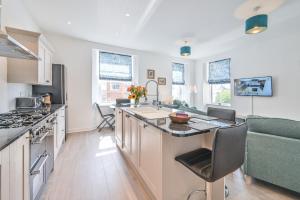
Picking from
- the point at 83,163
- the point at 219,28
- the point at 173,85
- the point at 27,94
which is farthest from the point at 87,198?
the point at 173,85

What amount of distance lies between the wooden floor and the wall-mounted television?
330 cm

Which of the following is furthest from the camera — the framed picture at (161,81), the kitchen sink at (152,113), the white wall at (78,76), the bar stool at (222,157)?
the framed picture at (161,81)

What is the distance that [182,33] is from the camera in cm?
403

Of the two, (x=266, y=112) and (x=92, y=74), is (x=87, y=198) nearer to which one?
(x=92, y=74)

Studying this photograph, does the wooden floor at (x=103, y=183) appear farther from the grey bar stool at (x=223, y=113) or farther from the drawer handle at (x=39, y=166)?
the grey bar stool at (x=223, y=113)

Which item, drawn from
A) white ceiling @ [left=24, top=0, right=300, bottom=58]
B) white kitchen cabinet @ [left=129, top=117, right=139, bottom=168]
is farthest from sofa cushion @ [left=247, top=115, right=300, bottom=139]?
white ceiling @ [left=24, top=0, right=300, bottom=58]

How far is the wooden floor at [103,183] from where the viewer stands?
1692 millimetres

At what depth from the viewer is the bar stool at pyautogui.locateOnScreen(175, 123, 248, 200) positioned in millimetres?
1032

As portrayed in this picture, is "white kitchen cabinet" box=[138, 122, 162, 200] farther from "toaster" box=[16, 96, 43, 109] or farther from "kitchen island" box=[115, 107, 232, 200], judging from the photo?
→ "toaster" box=[16, 96, 43, 109]

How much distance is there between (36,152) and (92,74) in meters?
→ 3.58

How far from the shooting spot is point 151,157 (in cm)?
157

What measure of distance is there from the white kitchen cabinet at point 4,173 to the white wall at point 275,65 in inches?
203

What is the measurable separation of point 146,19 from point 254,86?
3.95 meters

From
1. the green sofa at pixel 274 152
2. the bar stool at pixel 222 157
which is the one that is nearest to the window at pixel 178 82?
the green sofa at pixel 274 152
